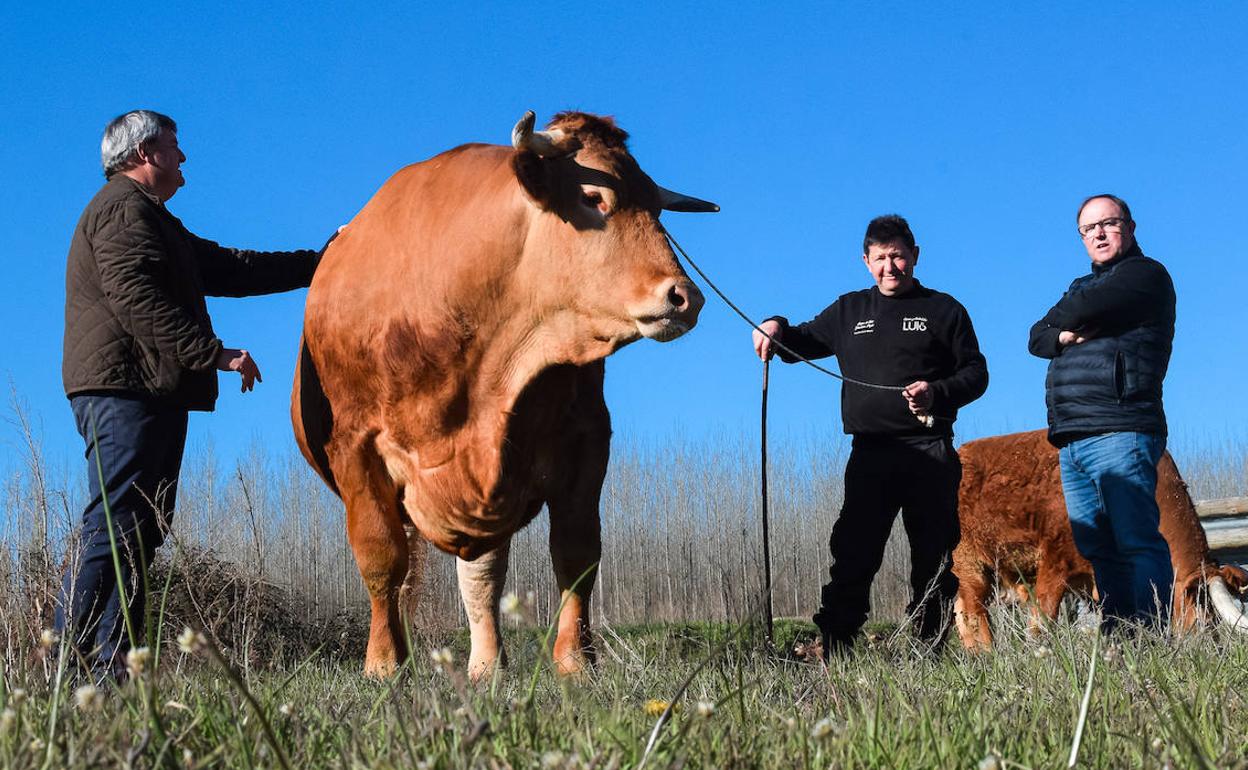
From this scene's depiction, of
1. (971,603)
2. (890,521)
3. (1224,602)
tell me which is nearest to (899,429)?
(890,521)

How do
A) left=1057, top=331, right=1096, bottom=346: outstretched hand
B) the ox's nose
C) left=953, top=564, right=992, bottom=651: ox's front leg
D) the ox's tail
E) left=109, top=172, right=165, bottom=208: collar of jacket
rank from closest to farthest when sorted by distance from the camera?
the ox's nose, left=109, top=172, right=165, bottom=208: collar of jacket, the ox's tail, left=1057, top=331, right=1096, bottom=346: outstretched hand, left=953, top=564, right=992, bottom=651: ox's front leg

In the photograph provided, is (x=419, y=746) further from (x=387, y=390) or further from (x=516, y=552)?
(x=516, y=552)

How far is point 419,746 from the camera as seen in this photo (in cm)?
171

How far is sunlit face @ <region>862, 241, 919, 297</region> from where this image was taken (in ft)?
18.4

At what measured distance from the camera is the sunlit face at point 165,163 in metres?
4.66

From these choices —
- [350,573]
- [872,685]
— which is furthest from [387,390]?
[350,573]

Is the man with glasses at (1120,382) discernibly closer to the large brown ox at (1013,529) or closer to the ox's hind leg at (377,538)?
the large brown ox at (1013,529)

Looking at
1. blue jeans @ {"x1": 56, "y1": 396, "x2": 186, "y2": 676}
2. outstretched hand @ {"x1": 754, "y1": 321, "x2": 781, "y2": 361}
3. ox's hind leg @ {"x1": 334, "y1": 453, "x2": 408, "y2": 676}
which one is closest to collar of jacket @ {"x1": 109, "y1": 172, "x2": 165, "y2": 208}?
blue jeans @ {"x1": 56, "y1": 396, "x2": 186, "y2": 676}

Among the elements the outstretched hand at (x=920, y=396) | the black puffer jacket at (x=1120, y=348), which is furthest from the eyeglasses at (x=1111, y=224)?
the outstretched hand at (x=920, y=396)

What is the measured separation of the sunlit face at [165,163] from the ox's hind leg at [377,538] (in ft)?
4.34

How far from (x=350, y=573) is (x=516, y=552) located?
1.78 meters

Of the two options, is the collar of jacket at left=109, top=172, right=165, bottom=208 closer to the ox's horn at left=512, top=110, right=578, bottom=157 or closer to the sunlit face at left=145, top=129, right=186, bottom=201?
the sunlit face at left=145, top=129, right=186, bottom=201

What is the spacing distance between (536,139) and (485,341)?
76 cm

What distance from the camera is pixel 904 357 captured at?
5.45 metres
